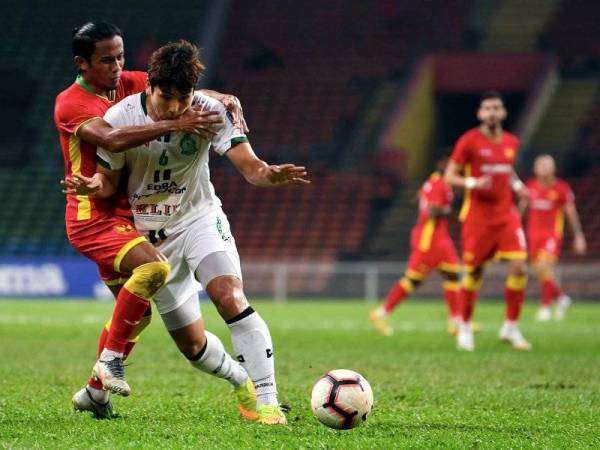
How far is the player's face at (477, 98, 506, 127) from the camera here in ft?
39.6

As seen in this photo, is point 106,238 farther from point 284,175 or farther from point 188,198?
point 284,175

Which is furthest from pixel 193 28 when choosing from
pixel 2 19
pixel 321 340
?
pixel 321 340

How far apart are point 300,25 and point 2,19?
28.4 ft

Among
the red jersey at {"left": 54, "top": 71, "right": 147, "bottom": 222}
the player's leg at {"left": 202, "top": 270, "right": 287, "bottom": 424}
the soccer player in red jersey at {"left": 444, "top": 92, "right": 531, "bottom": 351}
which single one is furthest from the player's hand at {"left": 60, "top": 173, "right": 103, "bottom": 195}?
the soccer player in red jersey at {"left": 444, "top": 92, "right": 531, "bottom": 351}

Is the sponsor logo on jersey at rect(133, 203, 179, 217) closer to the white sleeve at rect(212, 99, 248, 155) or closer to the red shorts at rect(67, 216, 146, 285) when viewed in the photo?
the red shorts at rect(67, 216, 146, 285)

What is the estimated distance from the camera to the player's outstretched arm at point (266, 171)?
621cm

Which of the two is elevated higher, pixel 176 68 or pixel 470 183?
pixel 176 68

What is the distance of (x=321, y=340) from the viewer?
45.4 ft

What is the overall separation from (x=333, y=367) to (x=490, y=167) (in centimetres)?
324

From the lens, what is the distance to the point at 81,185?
6.22 metres

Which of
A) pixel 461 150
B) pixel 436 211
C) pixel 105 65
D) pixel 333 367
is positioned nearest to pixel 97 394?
pixel 105 65

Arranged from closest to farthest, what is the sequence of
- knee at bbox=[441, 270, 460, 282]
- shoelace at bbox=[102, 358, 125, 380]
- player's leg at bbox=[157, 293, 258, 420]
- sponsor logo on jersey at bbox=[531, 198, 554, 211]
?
A: shoelace at bbox=[102, 358, 125, 380] < player's leg at bbox=[157, 293, 258, 420] < knee at bbox=[441, 270, 460, 282] < sponsor logo on jersey at bbox=[531, 198, 554, 211]

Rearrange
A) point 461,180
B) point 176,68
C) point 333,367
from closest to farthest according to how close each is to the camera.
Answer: point 176,68 → point 333,367 → point 461,180

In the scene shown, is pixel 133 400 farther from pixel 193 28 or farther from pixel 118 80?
pixel 193 28
